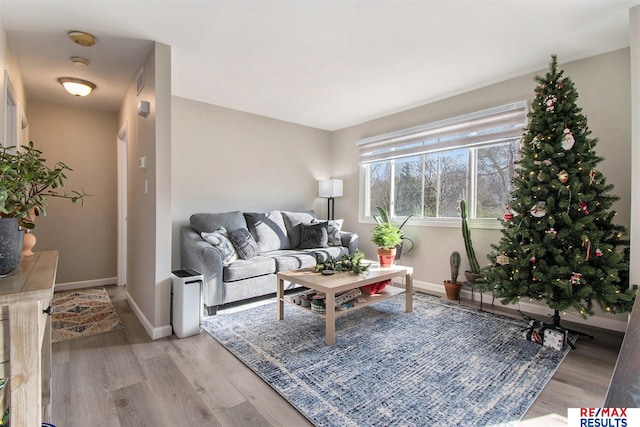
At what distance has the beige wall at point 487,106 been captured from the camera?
2.57m

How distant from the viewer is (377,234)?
3.09 m

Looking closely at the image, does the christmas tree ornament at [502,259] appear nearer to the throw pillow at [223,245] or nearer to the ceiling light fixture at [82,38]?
the throw pillow at [223,245]

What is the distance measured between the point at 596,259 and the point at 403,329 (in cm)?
148

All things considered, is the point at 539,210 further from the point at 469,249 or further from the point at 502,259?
the point at 469,249

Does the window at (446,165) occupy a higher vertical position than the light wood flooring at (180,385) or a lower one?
higher

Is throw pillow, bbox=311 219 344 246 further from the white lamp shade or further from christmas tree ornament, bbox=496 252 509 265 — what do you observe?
christmas tree ornament, bbox=496 252 509 265

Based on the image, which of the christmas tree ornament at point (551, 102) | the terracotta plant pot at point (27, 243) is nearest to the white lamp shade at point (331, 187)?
the christmas tree ornament at point (551, 102)

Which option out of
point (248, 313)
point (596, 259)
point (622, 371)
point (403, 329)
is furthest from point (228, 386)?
point (596, 259)

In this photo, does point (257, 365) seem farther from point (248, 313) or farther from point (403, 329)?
point (403, 329)

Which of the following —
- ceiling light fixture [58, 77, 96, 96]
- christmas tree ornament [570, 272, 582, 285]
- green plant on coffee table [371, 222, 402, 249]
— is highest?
ceiling light fixture [58, 77, 96, 96]

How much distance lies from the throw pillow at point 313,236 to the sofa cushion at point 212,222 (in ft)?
2.82

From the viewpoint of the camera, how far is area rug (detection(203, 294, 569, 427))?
5.23 ft

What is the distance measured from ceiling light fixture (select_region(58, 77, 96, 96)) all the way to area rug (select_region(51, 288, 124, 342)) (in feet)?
7.10

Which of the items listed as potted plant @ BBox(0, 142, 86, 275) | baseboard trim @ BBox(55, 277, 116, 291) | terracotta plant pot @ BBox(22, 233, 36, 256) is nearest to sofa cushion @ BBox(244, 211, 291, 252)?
baseboard trim @ BBox(55, 277, 116, 291)
